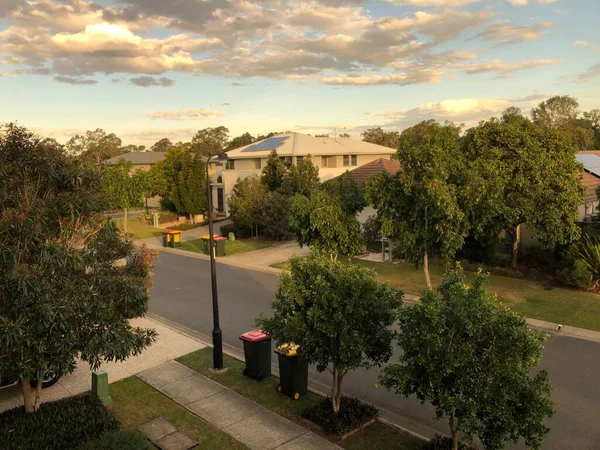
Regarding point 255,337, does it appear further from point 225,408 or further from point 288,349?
point 225,408

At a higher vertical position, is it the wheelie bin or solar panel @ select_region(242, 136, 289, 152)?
solar panel @ select_region(242, 136, 289, 152)

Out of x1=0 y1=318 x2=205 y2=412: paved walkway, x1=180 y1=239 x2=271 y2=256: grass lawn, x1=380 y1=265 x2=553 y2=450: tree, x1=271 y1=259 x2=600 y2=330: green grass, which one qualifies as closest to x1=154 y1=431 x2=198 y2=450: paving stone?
x1=0 y1=318 x2=205 y2=412: paved walkway

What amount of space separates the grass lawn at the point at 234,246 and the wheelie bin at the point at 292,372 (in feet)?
53.2

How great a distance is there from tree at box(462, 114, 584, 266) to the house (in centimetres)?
1862

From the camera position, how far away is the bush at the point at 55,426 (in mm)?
6957

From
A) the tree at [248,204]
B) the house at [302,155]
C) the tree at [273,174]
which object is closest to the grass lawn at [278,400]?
the tree at [248,204]

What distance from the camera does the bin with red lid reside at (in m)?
10.1

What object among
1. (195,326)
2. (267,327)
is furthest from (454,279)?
(195,326)

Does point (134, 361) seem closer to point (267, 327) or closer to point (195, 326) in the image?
point (195, 326)

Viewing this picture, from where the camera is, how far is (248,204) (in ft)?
92.3

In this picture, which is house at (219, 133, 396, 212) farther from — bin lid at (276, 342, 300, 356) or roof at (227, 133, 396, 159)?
bin lid at (276, 342, 300, 356)

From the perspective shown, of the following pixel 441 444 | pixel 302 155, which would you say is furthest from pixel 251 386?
pixel 302 155

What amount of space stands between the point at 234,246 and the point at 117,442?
20.6 metres

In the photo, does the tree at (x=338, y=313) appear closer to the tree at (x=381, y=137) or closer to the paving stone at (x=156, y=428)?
the paving stone at (x=156, y=428)
